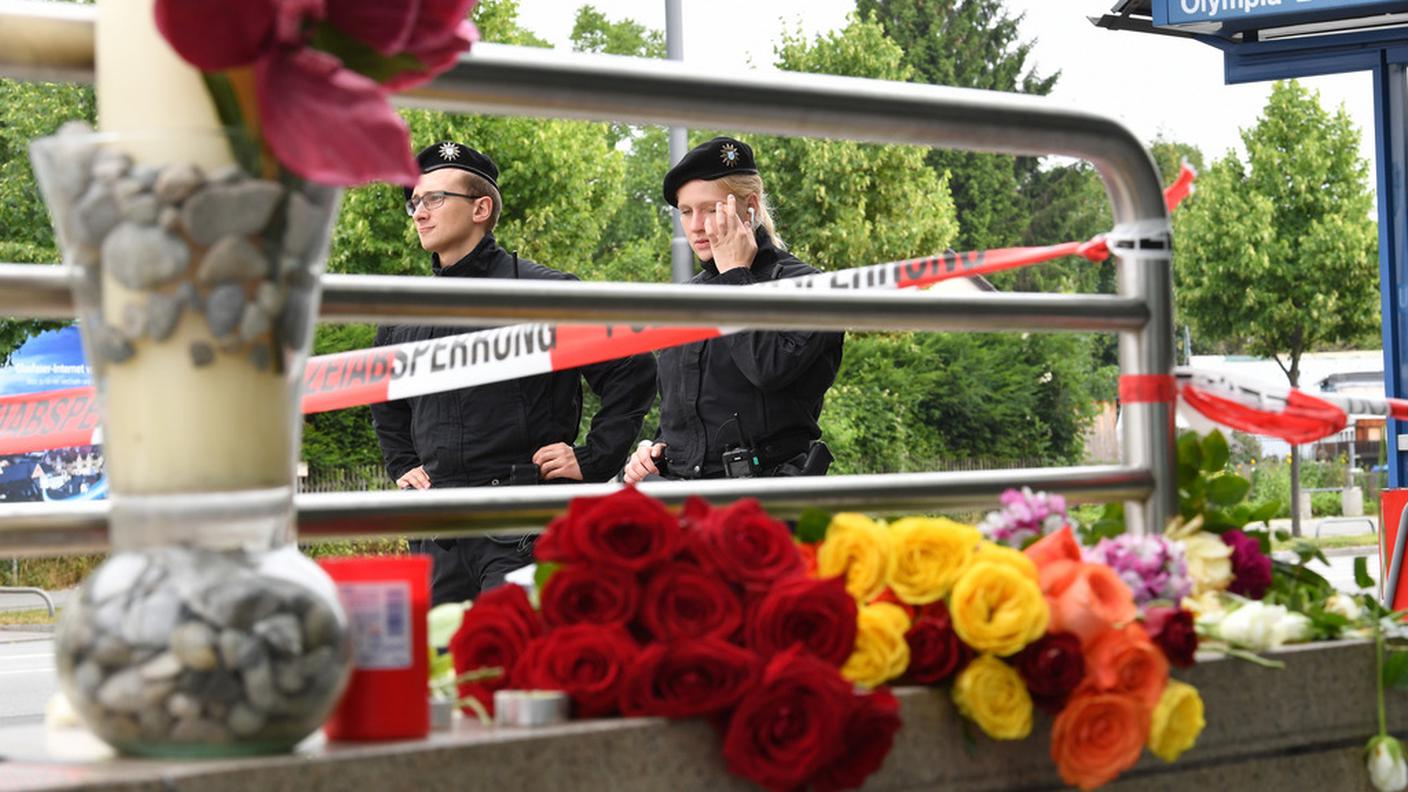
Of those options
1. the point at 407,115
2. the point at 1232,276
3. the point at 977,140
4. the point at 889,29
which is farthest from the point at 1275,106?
the point at 977,140

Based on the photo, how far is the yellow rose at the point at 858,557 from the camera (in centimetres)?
187

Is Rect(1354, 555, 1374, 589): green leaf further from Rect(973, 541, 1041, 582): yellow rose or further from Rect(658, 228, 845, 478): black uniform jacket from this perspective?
Rect(658, 228, 845, 478): black uniform jacket

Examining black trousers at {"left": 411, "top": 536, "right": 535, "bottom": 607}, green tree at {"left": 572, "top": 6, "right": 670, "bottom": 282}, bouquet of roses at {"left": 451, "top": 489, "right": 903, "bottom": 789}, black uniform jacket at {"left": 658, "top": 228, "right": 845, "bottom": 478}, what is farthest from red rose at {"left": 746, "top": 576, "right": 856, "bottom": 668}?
green tree at {"left": 572, "top": 6, "right": 670, "bottom": 282}

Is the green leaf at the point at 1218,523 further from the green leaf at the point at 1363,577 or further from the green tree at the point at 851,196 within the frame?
the green tree at the point at 851,196

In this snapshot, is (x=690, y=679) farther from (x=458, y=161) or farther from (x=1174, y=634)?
(x=458, y=161)

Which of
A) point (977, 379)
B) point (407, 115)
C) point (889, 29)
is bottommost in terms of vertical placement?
point (977, 379)

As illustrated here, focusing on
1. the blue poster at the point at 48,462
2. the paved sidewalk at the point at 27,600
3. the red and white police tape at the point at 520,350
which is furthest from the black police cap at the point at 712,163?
the paved sidewalk at the point at 27,600

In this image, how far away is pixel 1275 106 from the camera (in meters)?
36.2

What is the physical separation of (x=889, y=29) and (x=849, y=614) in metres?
59.2

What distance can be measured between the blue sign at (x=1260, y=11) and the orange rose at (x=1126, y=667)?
7.85 m

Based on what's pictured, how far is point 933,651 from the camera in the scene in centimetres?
183

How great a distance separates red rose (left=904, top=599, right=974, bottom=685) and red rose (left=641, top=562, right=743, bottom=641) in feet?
0.78

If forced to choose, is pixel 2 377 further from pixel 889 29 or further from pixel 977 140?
pixel 889 29

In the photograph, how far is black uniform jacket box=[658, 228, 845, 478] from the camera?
15.9ft
